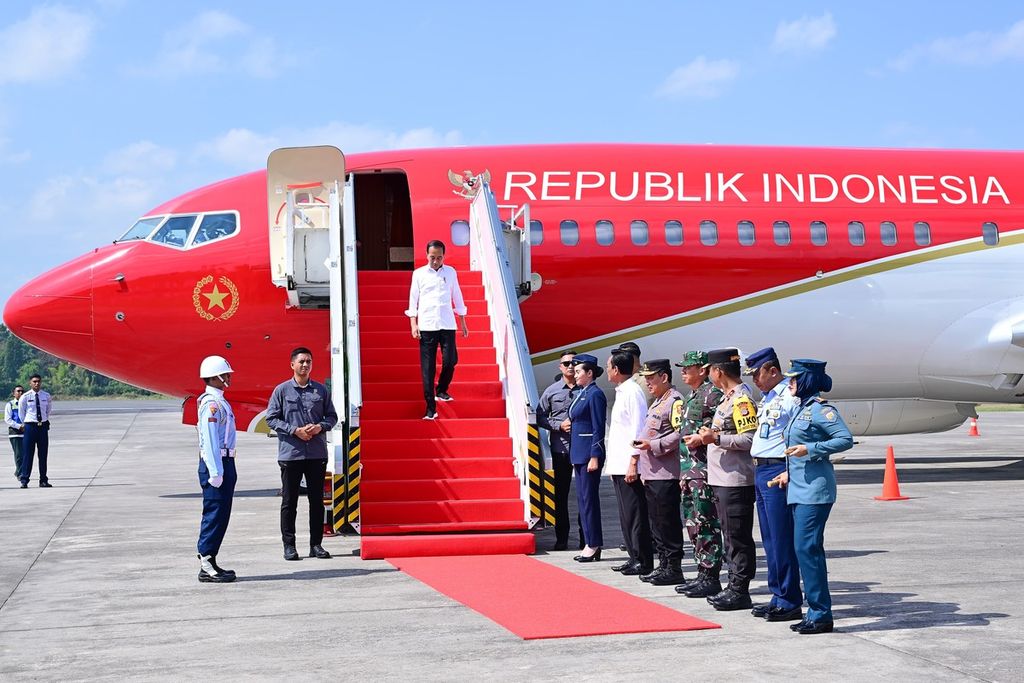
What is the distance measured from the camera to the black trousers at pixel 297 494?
10.5 meters

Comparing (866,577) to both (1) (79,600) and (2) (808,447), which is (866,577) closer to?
(2) (808,447)

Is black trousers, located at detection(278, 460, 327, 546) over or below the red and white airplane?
below

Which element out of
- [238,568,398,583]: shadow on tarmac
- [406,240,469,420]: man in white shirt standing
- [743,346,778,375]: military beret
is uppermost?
[406,240,469,420]: man in white shirt standing

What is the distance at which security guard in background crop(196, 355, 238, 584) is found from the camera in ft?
30.6

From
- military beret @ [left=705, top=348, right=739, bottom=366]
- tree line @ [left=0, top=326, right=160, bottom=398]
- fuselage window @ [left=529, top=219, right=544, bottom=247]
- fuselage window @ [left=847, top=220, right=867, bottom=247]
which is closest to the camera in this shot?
military beret @ [left=705, top=348, right=739, bottom=366]

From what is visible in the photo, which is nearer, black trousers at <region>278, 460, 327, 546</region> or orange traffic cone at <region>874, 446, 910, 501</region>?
black trousers at <region>278, 460, 327, 546</region>

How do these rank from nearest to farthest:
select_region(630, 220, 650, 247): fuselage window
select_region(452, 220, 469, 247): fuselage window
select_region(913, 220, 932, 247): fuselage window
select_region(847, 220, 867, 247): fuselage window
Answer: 1. select_region(452, 220, 469, 247): fuselage window
2. select_region(630, 220, 650, 247): fuselage window
3. select_region(847, 220, 867, 247): fuselage window
4. select_region(913, 220, 932, 247): fuselage window

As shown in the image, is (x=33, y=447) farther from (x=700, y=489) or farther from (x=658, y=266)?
Result: (x=700, y=489)

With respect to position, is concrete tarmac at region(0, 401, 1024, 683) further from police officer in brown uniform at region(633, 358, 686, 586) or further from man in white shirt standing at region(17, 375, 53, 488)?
man in white shirt standing at region(17, 375, 53, 488)

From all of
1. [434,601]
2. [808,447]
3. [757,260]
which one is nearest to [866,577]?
[808,447]

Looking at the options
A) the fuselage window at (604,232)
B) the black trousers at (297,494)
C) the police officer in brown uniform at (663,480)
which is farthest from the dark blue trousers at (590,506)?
the fuselage window at (604,232)

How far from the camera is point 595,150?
1584cm

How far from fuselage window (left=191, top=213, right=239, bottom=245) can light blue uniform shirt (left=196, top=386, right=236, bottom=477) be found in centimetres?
565

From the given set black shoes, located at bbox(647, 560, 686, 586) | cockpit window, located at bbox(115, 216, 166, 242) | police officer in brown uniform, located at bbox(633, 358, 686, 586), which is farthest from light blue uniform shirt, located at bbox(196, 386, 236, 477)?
cockpit window, located at bbox(115, 216, 166, 242)
